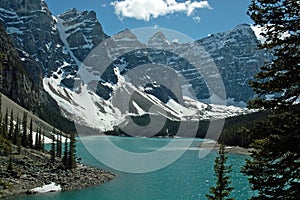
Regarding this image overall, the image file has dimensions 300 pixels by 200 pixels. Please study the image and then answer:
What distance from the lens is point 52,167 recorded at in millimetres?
72625

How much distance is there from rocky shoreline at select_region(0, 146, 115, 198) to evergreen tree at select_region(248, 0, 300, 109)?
49848 millimetres

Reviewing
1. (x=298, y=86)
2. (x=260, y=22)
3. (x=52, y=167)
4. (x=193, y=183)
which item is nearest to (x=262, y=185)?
(x=298, y=86)

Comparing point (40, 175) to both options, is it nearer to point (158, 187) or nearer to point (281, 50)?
point (158, 187)

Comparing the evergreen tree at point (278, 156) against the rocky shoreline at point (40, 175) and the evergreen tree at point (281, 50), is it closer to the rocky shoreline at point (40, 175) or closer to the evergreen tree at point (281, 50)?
the evergreen tree at point (281, 50)

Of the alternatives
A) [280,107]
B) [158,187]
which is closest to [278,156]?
[280,107]

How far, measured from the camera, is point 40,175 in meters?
64.9

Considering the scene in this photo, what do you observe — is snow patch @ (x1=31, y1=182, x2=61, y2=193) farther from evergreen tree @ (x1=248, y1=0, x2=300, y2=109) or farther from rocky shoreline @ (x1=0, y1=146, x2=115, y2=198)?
evergreen tree @ (x1=248, y1=0, x2=300, y2=109)

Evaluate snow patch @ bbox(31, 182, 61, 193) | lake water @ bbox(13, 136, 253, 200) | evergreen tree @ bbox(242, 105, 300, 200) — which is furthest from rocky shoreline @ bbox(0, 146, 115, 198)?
evergreen tree @ bbox(242, 105, 300, 200)

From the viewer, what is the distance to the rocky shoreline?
57.9 meters

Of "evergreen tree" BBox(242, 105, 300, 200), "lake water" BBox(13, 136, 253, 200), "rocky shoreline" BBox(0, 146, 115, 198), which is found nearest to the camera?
"evergreen tree" BBox(242, 105, 300, 200)

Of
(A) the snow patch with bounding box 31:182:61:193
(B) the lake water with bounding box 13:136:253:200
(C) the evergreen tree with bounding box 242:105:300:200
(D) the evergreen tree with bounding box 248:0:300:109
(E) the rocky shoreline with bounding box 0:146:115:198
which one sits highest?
(D) the evergreen tree with bounding box 248:0:300:109

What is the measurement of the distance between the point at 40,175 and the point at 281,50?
6004 centimetres

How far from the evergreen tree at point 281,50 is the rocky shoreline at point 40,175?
49.8 metres

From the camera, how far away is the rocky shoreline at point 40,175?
2281 inches
